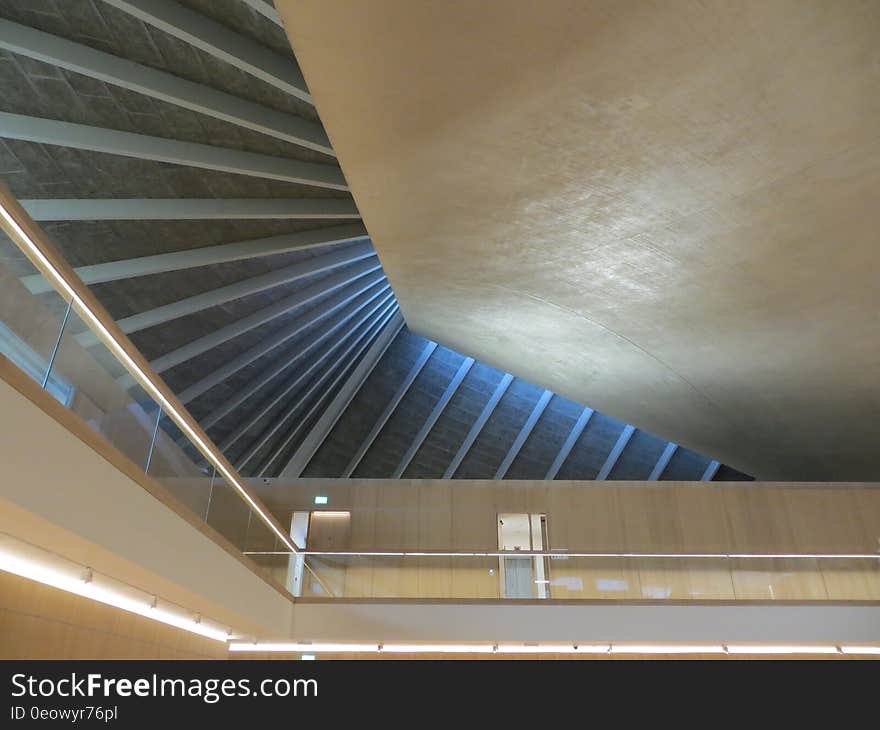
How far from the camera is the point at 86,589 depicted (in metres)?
5.35

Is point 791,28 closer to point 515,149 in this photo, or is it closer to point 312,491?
point 515,149

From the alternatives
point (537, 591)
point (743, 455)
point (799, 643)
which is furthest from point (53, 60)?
point (743, 455)

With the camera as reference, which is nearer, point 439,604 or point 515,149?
point 515,149

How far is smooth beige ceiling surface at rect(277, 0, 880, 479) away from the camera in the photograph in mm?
5094

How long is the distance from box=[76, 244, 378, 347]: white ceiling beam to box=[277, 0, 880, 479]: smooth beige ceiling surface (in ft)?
5.27

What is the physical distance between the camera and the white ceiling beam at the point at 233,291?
33.0 feet

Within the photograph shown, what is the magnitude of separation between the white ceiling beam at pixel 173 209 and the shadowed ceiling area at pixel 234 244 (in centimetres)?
3

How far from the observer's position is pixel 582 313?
991 centimetres

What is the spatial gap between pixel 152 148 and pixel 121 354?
4591 mm

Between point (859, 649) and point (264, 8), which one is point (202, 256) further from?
point (859, 649)

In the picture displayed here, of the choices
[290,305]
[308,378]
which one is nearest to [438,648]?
[290,305]

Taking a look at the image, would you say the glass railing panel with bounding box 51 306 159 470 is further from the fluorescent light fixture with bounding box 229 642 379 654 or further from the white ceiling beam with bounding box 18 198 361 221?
the fluorescent light fixture with bounding box 229 642 379 654
